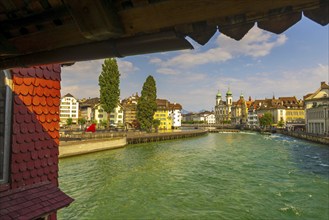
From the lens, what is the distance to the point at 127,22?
2.24m

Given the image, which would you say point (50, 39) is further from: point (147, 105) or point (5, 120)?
point (147, 105)

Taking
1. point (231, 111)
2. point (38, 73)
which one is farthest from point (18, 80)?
point (231, 111)

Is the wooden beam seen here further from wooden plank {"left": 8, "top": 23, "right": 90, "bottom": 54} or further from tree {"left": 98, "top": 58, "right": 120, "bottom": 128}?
tree {"left": 98, "top": 58, "right": 120, "bottom": 128}

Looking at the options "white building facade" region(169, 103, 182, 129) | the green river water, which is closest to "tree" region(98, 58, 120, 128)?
the green river water

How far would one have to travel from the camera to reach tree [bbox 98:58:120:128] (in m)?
60.0

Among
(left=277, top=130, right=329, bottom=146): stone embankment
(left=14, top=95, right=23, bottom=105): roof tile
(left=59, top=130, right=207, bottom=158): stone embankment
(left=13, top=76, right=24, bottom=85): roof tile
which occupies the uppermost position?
(left=13, top=76, right=24, bottom=85): roof tile

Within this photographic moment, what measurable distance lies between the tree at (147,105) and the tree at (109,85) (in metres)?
11.5

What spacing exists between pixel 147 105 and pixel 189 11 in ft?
229

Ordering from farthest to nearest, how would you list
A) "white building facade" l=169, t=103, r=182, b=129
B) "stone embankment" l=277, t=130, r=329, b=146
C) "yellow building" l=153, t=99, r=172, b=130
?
1. "white building facade" l=169, t=103, r=182, b=129
2. "yellow building" l=153, t=99, r=172, b=130
3. "stone embankment" l=277, t=130, r=329, b=146

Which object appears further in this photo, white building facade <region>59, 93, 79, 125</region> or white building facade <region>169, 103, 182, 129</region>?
white building facade <region>169, 103, 182, 129</region>

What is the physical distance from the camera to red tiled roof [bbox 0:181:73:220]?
5.48 meters

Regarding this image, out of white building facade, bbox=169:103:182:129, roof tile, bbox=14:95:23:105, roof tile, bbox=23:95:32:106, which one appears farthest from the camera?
white building facade, bbox=169:103:182:129

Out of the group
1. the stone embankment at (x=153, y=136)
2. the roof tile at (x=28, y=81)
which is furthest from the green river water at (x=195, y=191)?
the stone embankment at (x=153, y=136)

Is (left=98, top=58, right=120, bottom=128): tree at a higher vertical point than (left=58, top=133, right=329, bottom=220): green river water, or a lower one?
higher
